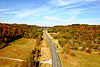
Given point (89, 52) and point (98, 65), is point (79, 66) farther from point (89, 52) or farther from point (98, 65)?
point (89, 52)

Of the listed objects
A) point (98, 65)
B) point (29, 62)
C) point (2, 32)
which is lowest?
point (98, 65)

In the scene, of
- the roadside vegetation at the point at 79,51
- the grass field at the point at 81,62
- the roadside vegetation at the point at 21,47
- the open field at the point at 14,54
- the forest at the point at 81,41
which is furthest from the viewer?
the forest at the point at 81,41

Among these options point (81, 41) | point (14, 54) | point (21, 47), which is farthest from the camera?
point (81, 41)

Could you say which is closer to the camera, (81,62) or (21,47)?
(81,62)

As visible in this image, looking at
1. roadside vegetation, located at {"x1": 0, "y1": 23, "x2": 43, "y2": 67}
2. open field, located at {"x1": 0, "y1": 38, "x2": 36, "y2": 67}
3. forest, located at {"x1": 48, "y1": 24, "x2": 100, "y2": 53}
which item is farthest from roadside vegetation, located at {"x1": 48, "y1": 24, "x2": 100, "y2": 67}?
open field, located at {"x1": 0, "y1": 38, "x2": 36, "y2": 67}

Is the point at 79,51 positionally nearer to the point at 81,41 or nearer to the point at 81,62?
the point at 81,62

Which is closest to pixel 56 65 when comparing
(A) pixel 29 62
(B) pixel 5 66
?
(A) pixel 29 62

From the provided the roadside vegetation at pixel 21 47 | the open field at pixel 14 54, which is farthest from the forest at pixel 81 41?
the open field at pixel 14 54

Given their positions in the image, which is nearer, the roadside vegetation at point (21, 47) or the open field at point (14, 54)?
the roadside vegetation at point (21, 47)

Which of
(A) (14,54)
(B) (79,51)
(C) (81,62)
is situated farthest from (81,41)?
(A) (14,54)

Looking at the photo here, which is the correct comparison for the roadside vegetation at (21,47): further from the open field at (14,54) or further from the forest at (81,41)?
the forest at (81,41)

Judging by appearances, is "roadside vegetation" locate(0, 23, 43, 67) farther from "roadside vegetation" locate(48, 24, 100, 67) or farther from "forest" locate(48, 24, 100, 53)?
"forest" locate(48, 24, 100, 53)
